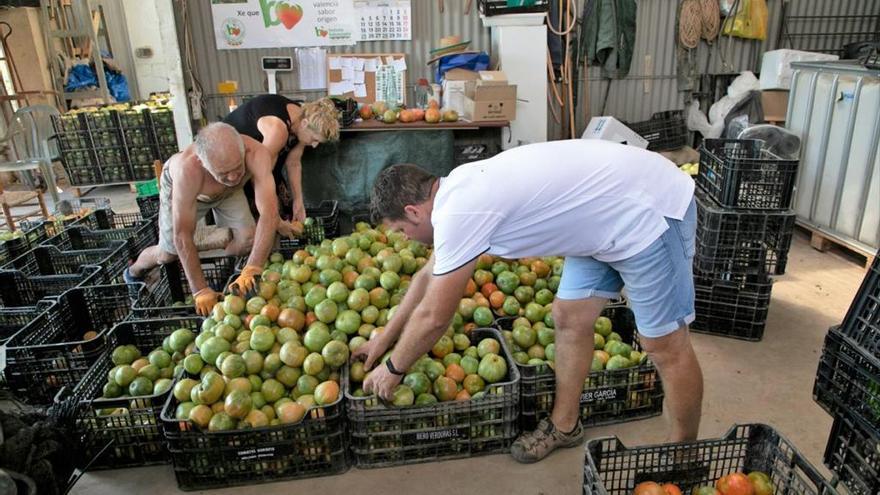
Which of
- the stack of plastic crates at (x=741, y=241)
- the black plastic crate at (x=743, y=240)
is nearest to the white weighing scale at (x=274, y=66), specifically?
the stack of plastic crates at (x=741, y=241)

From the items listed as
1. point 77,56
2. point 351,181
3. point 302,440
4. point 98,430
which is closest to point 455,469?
point 302,440

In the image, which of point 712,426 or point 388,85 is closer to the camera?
point 712,426

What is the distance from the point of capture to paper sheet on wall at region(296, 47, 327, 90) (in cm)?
699

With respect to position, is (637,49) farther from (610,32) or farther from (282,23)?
(282,23)

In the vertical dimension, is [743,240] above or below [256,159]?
below

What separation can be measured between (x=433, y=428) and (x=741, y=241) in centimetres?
229

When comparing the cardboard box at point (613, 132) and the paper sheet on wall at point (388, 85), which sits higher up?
the paper sheet on wall at point (388, 85)

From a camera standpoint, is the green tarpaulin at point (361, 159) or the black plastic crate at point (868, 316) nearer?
the black plastic crate at point (868, 316)

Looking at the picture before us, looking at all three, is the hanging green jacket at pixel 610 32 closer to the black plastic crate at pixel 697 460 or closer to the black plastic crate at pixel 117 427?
the black plastic crate at pixel 697 460

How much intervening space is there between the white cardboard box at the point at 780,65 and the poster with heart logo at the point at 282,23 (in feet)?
15.8

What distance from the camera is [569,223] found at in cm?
209

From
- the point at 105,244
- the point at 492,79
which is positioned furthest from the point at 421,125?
the point at 105,244

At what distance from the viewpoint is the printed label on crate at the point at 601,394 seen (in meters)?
2.85

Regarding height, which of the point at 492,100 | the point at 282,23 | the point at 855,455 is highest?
the point at 282,23
